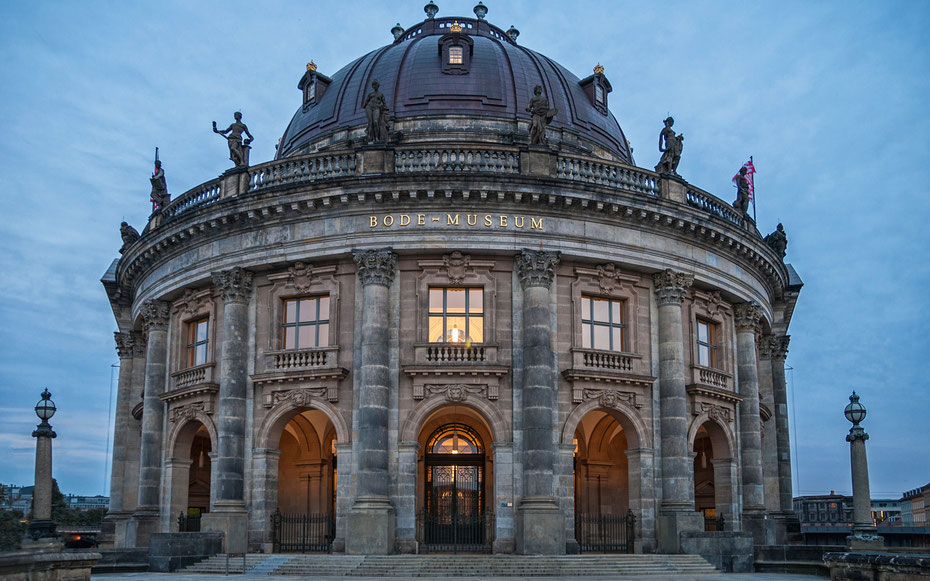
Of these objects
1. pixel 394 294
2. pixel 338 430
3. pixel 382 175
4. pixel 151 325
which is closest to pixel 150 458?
pixel 151 325

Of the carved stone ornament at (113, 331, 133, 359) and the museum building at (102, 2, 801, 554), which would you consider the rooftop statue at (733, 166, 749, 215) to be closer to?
the museum building at (102, 2, 801, 554)

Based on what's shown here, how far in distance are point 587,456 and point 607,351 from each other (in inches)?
226

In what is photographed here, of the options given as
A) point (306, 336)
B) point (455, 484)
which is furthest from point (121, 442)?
point (455, 484)

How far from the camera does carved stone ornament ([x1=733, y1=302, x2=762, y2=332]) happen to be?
122ft

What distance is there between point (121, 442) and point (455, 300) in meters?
19.5

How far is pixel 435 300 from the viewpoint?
31875 mm

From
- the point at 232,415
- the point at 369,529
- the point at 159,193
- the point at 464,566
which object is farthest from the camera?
the point at 159,193

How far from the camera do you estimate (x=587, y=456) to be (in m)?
36.0

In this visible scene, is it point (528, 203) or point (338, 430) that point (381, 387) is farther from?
point (528, 203)

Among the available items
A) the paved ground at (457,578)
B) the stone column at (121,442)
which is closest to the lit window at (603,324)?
the paved ground at (457,578)

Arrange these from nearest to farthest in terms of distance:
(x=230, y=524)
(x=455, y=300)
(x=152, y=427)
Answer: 1. (x=230, y=524)
2. (x=455, y=300)
3. (x=152, y=427)

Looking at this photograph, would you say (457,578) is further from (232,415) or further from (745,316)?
(745,316)

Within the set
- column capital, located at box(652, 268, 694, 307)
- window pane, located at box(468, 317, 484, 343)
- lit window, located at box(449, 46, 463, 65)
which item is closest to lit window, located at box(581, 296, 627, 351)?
column capital, located at box(652, 268, 694, 307)

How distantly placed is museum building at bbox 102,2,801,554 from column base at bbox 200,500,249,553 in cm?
7
